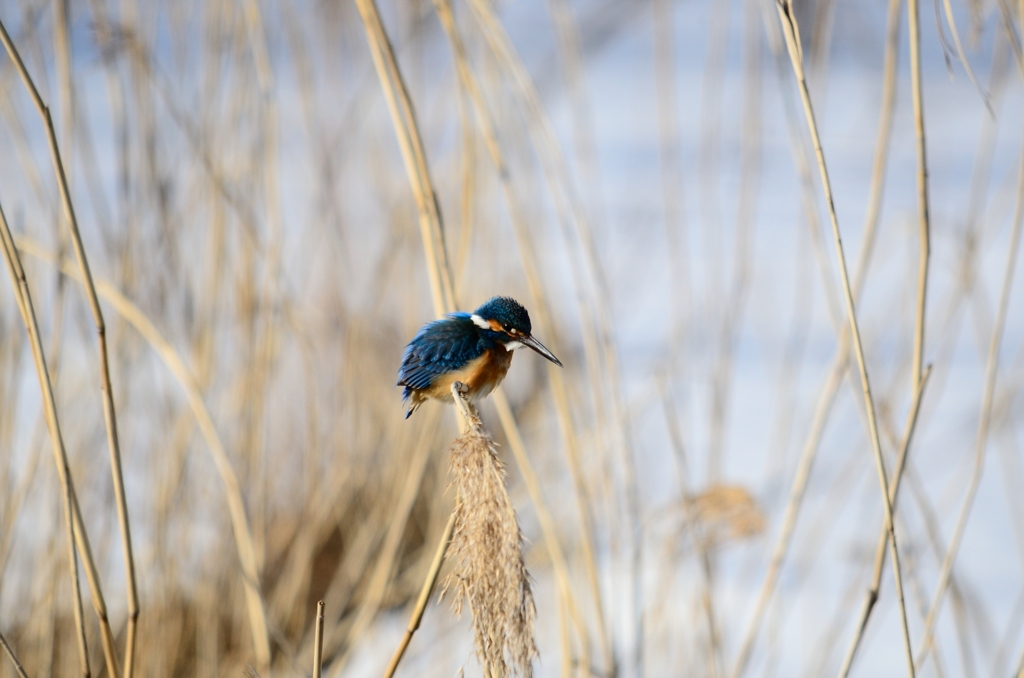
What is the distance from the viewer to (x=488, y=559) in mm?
624

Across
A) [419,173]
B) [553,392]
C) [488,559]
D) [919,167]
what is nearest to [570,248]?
[553,392]

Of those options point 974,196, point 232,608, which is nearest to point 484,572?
point 974,196

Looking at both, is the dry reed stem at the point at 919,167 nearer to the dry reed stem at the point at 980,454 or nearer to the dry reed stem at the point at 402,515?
the dry reed stem at the point at 980,454

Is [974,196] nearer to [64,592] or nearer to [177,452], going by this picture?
[177,452]

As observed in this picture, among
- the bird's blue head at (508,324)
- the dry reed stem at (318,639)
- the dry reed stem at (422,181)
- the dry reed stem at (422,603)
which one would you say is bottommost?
the dry reed stem at (318,639)

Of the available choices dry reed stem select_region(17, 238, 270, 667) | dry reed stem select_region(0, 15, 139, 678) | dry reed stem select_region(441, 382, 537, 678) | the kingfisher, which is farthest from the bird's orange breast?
dry reed stem select_region(17, 238, 270, 667)

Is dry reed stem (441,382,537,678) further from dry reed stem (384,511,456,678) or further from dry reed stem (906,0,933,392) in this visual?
dry reed stem (906,0,933,392)

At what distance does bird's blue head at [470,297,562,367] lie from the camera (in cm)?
78

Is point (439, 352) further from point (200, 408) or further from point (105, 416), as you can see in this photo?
point (200, 408)

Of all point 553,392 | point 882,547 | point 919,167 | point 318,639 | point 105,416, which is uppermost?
point 919,167

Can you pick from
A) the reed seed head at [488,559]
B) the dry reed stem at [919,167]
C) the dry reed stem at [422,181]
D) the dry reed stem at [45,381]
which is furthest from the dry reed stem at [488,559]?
the dry reed stem at [919,167]

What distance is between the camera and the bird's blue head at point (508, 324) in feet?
2.56

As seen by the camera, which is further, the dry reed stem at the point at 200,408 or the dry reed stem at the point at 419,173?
the dry reed stem at the point at 200,408

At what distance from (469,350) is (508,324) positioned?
46mm
